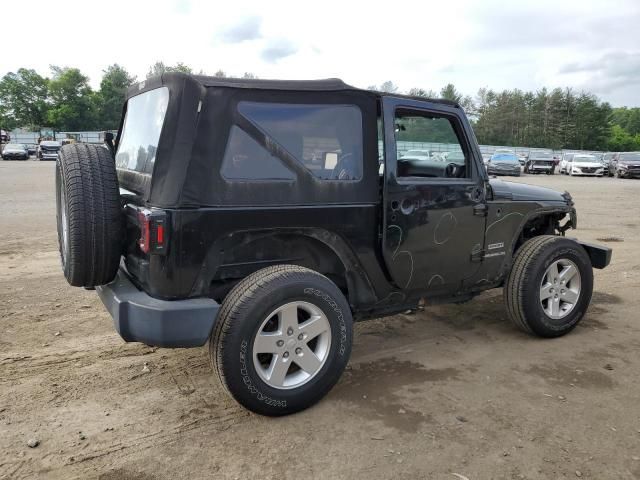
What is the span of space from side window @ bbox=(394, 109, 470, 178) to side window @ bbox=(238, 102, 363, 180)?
452 mm

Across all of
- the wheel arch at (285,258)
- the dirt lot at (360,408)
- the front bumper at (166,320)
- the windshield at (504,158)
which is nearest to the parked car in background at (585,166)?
the windshield at (504,158)

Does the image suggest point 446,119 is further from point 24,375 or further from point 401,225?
point 24,375

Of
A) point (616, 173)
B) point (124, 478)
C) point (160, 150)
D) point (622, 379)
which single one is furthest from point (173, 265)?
point (616, 173)

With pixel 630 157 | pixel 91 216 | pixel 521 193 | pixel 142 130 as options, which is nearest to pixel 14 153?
pixel 142 130

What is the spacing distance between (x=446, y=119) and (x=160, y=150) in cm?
215

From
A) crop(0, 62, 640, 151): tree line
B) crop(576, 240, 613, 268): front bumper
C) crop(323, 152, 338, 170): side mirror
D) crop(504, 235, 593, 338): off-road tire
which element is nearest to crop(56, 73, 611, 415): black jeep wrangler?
crop(323, 152, 338, 170): side mirror

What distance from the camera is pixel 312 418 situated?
3061 millimetres

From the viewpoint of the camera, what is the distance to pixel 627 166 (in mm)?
29297

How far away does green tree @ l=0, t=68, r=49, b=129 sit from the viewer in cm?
7244

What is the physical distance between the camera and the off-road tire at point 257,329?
2.82 metres

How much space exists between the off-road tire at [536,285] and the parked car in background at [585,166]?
97.3 feet

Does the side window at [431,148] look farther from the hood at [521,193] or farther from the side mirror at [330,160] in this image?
the side mirror at [330,160]

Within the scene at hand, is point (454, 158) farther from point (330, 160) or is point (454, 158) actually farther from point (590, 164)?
point (590, 164)

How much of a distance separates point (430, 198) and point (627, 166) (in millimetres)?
30758
